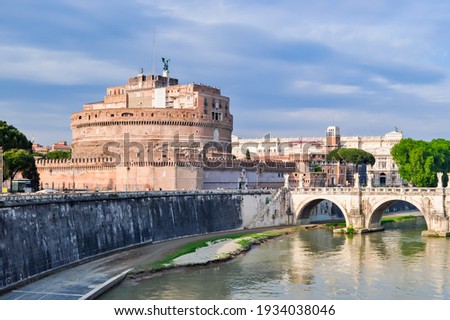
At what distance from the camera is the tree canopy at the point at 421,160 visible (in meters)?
78.1

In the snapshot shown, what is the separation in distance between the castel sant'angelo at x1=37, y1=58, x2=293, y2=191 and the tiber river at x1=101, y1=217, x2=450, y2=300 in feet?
64.7

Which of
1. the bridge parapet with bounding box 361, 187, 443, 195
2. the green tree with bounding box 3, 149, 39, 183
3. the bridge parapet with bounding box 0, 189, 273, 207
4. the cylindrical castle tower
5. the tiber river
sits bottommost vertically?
the tiber river

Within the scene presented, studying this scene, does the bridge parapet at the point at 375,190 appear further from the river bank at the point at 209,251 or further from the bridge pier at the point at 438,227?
the river bank at the point at 209,251

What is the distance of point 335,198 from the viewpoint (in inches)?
2552

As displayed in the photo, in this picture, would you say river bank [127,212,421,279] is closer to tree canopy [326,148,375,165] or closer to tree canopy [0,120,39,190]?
tree canopy [0,120,39,190]

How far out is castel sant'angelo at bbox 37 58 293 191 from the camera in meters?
69.4

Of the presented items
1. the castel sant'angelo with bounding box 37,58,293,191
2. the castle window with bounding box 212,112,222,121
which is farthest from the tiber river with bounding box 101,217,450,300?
the castle window with bounding box 212,112,222,121

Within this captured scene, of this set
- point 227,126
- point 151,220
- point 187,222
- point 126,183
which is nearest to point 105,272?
point 151,220

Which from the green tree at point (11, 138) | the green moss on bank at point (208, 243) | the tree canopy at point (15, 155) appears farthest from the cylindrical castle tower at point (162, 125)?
the green moss on bank at point (208, 243)

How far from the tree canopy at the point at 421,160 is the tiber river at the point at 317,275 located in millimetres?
26085

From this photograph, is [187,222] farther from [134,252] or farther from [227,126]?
[227,126]

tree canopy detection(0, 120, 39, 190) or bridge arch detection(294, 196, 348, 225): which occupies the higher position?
tree canopy detection(0, 120, 39, 190)

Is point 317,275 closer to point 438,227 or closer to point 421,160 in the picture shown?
point 438,227
